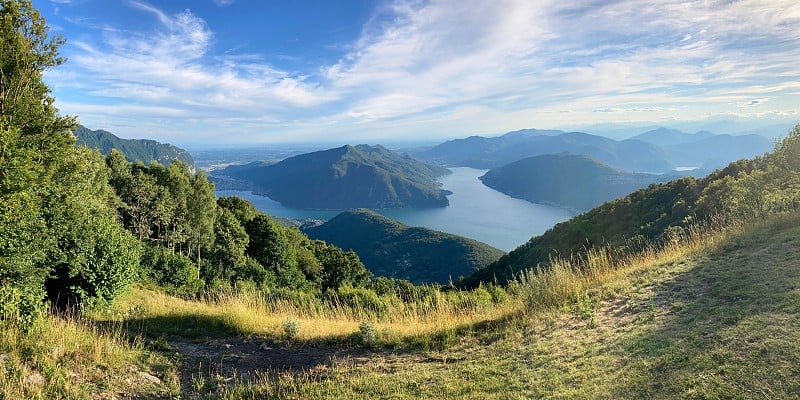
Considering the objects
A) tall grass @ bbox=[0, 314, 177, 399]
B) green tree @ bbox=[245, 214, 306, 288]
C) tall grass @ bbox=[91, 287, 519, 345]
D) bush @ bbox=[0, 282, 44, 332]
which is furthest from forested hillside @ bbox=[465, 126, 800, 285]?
bush @ bbox=[0, 282, 44, 332]

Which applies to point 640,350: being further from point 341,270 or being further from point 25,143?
point 341,270

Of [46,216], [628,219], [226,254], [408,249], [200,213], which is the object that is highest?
[46,216]

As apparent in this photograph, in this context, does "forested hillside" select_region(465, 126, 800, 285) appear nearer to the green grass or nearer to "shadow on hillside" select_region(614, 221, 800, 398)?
"shadow on hillside" select_region(614, 221, 800, 398)

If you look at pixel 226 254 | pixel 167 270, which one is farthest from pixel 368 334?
pixel 226 254

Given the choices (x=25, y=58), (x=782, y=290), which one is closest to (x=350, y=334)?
(x=782, y=290)

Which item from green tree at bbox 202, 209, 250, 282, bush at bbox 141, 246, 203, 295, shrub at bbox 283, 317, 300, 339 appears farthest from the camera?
green tree at bbox 202, 209, 250, 282

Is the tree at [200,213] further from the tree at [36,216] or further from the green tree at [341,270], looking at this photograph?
the tree at [36,216]
